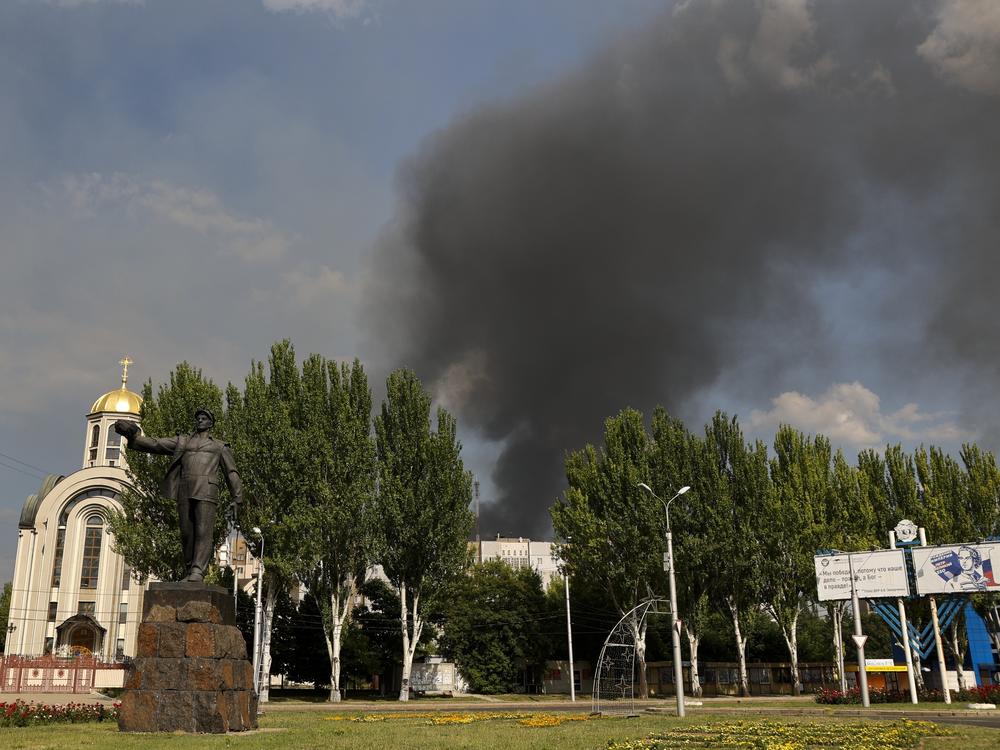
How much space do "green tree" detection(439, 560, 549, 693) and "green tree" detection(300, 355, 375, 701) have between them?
1259 centimetres

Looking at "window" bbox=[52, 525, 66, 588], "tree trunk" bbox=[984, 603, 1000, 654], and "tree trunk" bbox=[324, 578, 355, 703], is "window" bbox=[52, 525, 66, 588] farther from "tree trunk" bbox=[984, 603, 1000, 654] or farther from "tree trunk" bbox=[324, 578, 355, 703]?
"tree trunk" bbox=[984, 603, 1000, 654]

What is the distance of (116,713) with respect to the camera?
61.3 ft

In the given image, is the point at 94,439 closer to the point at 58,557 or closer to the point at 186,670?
the point at 58,557

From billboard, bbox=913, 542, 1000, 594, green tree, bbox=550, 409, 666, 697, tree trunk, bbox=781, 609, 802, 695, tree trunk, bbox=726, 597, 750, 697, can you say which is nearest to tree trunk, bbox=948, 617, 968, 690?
billboard, bbox=913, 542, 1000, 594

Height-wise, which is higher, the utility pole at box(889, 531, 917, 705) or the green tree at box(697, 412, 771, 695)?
the green tree at box(697, 412, 771, 695)

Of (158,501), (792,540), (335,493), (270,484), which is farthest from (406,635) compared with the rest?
(792,540)

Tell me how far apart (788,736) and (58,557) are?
5634 cm

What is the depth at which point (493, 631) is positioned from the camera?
53000 mm

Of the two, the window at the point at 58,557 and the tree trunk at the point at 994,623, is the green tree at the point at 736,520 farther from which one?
the window at the point at 58,557

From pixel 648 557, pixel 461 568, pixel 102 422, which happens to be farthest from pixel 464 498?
pixel 102 422

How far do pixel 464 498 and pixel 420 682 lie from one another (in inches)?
999

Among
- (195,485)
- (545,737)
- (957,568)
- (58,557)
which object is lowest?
Answer: (545,737)

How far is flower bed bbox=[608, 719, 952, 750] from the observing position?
44.4ft

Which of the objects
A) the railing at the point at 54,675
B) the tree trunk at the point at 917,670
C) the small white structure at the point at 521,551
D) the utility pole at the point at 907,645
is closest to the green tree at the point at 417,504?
the railing at the point at 54,675
